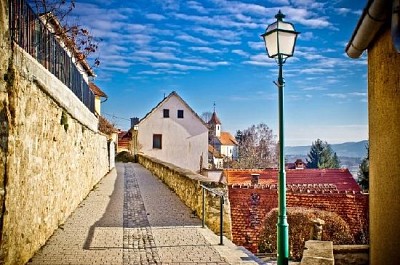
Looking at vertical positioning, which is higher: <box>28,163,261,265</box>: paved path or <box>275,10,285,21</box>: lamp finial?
<box>275,10,285,21</box>: lamp finial

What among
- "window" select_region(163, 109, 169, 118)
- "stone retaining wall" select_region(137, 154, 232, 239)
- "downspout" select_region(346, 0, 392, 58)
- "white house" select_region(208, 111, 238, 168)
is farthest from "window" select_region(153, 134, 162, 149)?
"white house" select_region(208, 111, 238, 168)

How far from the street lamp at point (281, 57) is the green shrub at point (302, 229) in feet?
36.0

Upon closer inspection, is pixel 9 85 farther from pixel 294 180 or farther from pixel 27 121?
pixel 294 180

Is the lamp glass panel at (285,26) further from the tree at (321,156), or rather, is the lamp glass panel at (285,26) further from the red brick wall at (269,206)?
the tree at (321,156)

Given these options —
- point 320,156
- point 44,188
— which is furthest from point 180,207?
point 320,156

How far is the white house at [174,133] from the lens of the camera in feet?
137

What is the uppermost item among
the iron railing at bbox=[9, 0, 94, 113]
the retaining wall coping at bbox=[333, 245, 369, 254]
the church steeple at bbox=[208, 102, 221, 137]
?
the church steeple at bbox=[208, 102, 221, 137]

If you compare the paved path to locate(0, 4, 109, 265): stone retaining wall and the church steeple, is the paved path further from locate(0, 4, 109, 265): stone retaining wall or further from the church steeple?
the church steeple

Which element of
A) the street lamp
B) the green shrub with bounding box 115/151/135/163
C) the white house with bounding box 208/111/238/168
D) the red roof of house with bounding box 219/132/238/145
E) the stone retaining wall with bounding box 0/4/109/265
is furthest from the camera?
the red roof of house with bounding box 219/132/238/145

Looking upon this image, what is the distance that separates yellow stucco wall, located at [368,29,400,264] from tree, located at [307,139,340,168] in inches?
2724

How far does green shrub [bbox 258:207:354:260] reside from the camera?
17016 mm

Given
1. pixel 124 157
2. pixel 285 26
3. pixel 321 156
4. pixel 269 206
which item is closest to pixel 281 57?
pixel 285 26

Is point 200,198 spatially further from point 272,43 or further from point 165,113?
point 165,113

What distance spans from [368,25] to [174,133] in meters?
38.3
